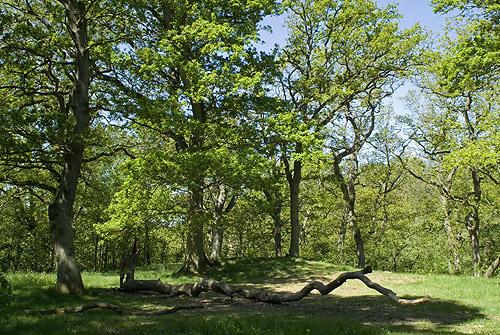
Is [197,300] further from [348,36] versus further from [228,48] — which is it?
[348,36]

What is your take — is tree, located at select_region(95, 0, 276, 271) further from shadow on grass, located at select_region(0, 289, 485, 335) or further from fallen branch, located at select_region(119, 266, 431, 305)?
shadow on grass, located at select_region(0, 289, 485, 335)

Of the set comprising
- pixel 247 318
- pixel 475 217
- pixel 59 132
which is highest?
pixel 59 132

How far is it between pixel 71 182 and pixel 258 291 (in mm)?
7187

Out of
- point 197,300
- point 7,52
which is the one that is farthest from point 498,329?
point 7,52

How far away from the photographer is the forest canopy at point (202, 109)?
14.4 meters

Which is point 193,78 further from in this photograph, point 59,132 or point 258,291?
point 258,291

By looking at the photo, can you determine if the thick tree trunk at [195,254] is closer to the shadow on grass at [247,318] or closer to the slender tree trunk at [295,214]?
the slender tree trunk at [295,214]

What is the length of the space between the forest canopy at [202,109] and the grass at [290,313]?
95.3 inches

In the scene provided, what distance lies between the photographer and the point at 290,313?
32.0 feet

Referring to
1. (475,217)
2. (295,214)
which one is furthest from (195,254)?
(475,217)

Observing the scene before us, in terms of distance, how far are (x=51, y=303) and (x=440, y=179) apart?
28.6 metres

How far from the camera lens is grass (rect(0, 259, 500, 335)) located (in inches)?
298

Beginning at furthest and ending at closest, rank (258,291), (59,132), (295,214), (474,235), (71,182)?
(295,214) < (474,235) < (71,182) < (59,132) < (258,291)

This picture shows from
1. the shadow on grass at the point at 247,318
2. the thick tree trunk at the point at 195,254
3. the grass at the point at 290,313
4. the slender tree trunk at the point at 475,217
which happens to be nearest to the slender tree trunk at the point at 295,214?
the thick tree trunk at the point at 195,254
